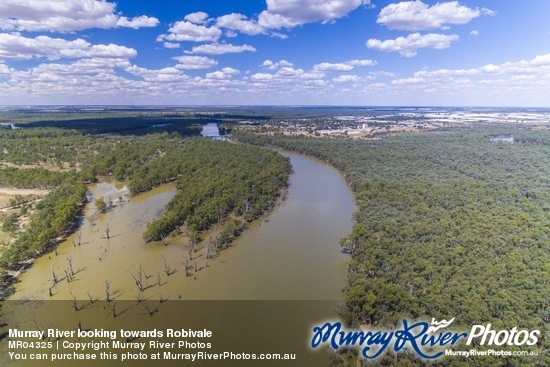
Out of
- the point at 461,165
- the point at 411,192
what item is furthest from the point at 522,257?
the point at 461,165

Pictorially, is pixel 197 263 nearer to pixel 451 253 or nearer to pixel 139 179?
pixel 451 253

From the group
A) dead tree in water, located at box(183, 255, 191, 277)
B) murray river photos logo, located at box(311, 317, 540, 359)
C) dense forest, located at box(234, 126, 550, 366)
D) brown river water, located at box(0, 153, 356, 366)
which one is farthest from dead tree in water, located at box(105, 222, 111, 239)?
murray river photos logo, located at box(311, 317, 540, 359)

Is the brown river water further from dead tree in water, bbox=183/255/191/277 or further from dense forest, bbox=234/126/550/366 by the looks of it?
dense forest, bbox=234/126/550/366

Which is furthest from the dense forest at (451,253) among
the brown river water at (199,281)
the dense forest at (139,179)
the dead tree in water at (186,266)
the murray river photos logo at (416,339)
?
the dense forest at (139,179)

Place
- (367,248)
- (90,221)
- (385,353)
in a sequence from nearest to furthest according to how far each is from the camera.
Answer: (385,353)
(367,248)
(90,221)

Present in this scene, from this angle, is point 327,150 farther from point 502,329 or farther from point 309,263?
point 502,329

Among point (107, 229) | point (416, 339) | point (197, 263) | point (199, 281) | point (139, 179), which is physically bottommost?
point (199, 281)

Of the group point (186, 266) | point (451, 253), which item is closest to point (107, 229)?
point (186, 266)
